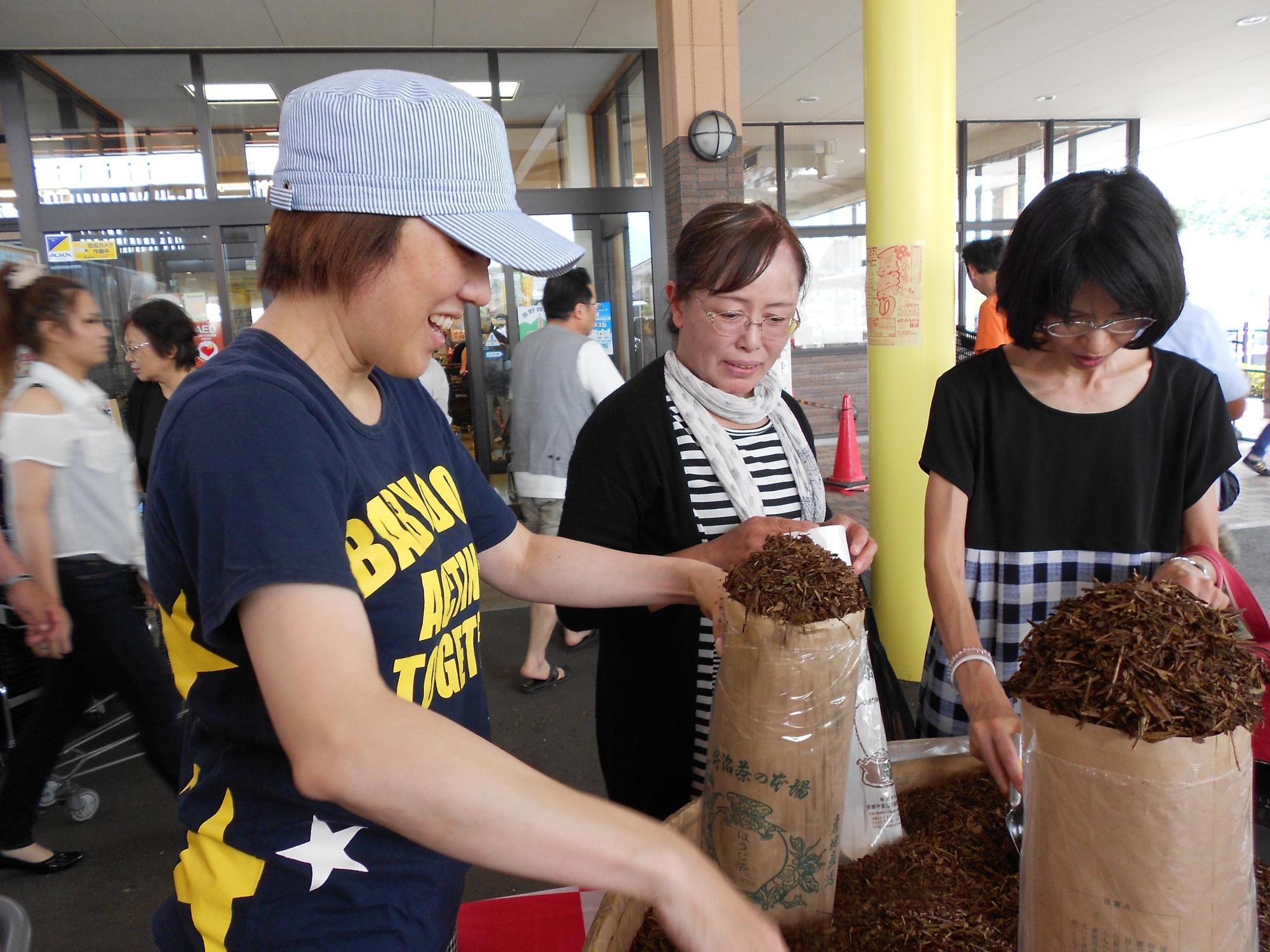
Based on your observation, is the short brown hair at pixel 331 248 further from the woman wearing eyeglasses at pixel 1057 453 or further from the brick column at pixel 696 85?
the brick column at pixel 696 85

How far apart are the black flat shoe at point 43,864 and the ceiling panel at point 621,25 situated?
21.4 feet

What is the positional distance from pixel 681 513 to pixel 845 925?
81 cm

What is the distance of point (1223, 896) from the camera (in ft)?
2.57

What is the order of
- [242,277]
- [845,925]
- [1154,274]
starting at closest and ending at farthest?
[845,925]
[1154,274]
[242,277]

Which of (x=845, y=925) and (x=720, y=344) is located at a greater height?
(x=720, y=344)

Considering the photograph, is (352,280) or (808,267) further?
(808,267)

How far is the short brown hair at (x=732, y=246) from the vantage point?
1655 millimetres

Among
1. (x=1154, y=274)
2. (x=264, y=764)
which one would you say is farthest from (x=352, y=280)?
(x=1154, y=274)

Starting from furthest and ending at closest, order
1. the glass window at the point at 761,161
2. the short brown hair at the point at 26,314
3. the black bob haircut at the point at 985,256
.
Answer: the glass window at the point at 761,161 → the black bob haircut at the point at 985,256 → the short brown hair at the point at 26,314

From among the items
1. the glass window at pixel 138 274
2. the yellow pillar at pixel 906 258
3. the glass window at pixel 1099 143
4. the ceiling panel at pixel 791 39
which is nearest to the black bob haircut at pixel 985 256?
the yellow pillar at pixel 906 258

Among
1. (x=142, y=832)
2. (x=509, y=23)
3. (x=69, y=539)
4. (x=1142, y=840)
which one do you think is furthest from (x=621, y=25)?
(x=1142, y=840)

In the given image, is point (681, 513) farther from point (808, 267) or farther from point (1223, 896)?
point (1223, 896)

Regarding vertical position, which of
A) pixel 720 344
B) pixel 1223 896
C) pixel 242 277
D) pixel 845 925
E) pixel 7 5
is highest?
pixel 7 5

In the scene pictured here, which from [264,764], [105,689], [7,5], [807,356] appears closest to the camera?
[264,764]
